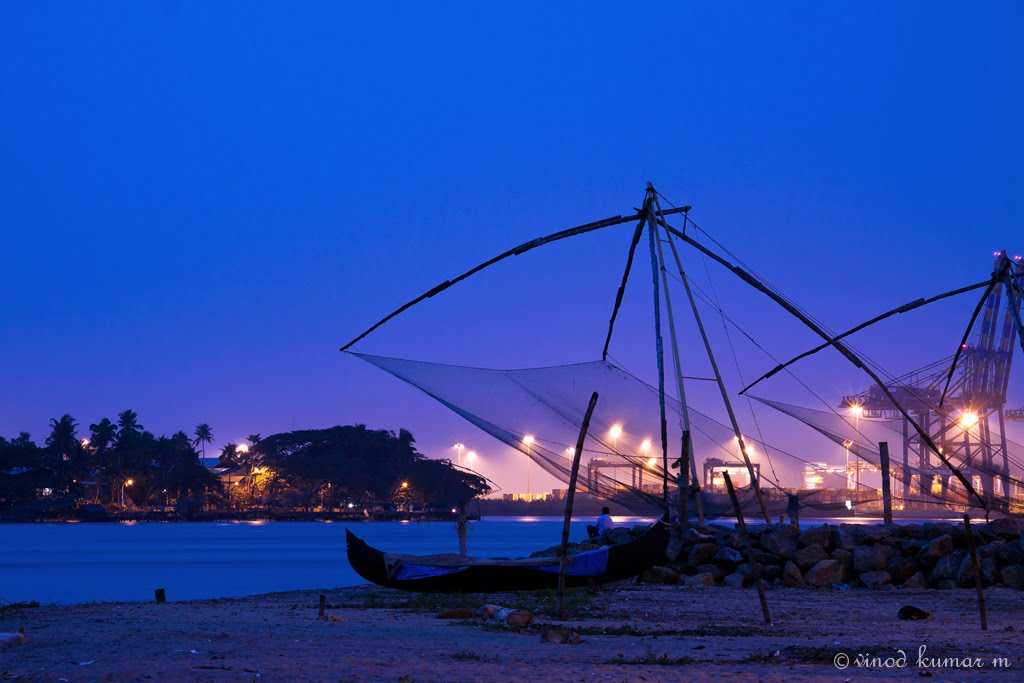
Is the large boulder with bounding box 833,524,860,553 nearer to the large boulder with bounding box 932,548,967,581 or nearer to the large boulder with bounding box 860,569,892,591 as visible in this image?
the large boulder with bounding box 860,569,892,591

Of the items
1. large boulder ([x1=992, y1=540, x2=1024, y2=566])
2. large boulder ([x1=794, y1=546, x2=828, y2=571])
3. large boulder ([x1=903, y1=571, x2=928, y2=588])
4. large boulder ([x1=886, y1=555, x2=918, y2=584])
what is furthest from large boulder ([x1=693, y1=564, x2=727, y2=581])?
large boulder ([x1=992, y1=540, x2=1024, y2=566])

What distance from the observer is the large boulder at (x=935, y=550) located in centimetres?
1703

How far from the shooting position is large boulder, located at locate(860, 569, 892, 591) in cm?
1686

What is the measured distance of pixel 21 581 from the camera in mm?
35969

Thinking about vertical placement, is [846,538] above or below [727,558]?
above

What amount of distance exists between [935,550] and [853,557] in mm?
1221

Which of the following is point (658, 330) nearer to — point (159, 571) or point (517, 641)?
point (517, 641)

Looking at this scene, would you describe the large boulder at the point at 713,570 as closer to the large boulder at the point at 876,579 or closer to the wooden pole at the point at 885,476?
the large boulder at the point at 876,579

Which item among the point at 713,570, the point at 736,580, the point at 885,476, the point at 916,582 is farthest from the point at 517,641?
the point at 885,476

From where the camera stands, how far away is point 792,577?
Answer: 17.3 meters

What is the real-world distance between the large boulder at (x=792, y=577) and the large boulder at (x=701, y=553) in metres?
1.16

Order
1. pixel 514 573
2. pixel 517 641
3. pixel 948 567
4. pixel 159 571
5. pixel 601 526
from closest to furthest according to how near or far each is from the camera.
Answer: pixel 517 641, pixel 514 573, pixel 948 567, pixel 601 526, pixel 159 571

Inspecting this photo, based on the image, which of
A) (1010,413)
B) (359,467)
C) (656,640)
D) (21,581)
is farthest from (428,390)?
(359,467)

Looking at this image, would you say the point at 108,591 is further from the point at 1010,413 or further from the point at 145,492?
the point at 145,492
